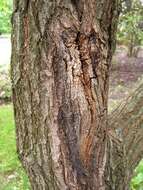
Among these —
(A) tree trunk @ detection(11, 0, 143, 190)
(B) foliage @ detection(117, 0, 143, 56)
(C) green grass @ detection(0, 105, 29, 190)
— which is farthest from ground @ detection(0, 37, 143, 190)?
(B) foliage @ detection(117, 0, 143, 56)

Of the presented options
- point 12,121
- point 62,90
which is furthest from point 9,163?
point 62,90

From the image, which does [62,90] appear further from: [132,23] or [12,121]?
[132,23]

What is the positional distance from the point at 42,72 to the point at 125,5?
7410 mm

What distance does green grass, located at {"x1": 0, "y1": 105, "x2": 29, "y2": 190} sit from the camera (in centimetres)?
420

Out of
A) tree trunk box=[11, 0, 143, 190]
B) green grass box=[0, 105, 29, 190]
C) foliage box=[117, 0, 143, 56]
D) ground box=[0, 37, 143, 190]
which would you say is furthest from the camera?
foliage box=[117, 0, 143, 56]

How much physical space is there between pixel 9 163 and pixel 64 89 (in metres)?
3.31

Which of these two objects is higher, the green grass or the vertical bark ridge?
the vertical bark ridge

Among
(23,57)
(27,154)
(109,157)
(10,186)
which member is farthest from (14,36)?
(10,186)

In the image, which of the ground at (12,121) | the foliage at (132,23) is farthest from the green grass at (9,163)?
the foliage at (132,23)

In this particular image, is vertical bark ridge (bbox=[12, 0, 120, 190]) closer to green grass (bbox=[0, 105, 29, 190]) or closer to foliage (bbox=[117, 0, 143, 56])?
green grass (bbox=[0, 105, 29, 190])

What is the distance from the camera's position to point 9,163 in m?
4.78

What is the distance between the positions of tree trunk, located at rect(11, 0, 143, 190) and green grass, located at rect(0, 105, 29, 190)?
2.23 meters

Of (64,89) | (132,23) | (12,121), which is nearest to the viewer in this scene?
(64,89)

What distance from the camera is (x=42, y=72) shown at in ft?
5.27
